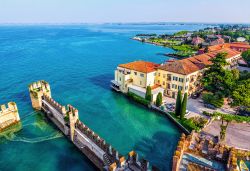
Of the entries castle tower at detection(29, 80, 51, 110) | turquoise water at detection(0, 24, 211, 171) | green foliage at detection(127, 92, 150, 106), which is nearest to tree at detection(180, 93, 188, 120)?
turquoise water at detection(0, 24, 211, 171)

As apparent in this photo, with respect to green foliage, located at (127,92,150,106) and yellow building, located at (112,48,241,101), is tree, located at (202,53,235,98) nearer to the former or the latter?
yellow building, located at (112,48,241,101)

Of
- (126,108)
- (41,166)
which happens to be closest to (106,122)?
(126,108)

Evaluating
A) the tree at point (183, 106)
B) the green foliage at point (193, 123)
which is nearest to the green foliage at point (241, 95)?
the green foliage at point (193, 123)

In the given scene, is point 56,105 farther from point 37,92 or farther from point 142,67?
point 142,67

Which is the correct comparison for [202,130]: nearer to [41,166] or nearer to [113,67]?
[41,166]

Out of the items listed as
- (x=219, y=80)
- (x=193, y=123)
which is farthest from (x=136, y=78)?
(x=193, y=123)
